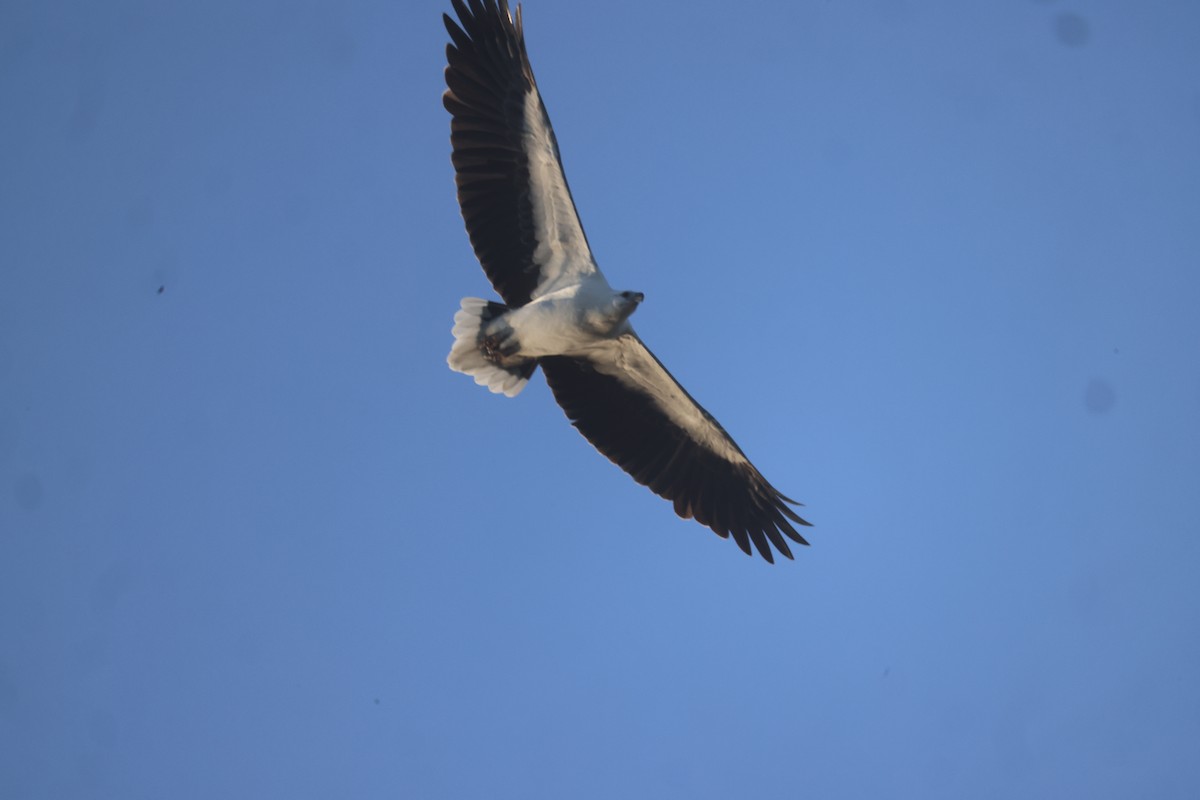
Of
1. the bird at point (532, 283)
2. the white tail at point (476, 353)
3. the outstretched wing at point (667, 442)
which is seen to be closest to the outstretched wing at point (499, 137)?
the bird at point (532, 283)

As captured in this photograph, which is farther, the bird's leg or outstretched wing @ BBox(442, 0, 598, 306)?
the bird's leg

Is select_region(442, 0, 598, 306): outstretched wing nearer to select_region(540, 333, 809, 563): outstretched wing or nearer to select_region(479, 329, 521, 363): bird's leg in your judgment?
select_region(479, 329, 521, 363): bird's leg

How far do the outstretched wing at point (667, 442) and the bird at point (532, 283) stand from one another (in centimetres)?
1

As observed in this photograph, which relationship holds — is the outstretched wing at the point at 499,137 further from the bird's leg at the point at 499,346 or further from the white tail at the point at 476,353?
the bird's leg at the point at 499,346

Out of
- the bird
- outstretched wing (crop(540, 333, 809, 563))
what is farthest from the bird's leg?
outstretched wing (crop(540, 333, 809, 563))

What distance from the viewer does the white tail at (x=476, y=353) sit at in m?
10.2

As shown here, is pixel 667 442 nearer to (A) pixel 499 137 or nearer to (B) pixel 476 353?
(B) pixel 476 353

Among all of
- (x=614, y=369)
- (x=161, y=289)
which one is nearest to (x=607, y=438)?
(x=614, y=369)

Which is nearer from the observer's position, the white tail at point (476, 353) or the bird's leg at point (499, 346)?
the bird's leg at point (499, 346)

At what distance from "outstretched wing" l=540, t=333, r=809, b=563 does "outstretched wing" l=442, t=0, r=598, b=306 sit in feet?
3.49

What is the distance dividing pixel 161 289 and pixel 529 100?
5.72 metres

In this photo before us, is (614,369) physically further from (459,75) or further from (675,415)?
(459,75)

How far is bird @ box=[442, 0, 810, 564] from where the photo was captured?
32.5 ft

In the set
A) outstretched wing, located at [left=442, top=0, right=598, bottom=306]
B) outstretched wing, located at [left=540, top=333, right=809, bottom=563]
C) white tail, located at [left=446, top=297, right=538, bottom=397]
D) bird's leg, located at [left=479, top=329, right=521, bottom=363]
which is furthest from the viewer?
outstretched wing, located at [left=540, top=333, right=809, bottom=563]
